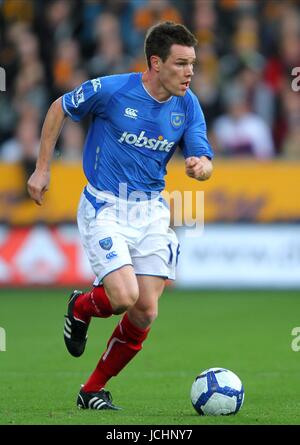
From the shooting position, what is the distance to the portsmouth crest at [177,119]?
286 inches

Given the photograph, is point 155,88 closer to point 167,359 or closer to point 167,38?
point 167,38

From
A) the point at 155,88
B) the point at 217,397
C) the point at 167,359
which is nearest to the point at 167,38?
the point at 155,88

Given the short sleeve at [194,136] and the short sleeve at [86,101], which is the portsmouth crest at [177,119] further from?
the short sleeve at [86,101]

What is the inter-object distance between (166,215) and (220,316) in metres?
4.95

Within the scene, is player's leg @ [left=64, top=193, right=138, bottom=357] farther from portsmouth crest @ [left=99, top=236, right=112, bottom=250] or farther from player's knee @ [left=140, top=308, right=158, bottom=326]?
player's knee @ [left=140, top=308, right=158, bottom=326]

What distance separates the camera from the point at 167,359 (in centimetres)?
938

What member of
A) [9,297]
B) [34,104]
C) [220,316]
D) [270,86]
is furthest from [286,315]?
[34,104]

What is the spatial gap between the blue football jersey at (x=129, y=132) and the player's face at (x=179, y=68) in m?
0.24

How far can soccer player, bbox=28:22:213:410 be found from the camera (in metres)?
7.07

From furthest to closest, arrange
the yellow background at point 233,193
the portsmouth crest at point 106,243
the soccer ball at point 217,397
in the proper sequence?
the yellow background at point 233,193 → the portsmouth crest at point 106,243 → the soccer ball at point 217,397

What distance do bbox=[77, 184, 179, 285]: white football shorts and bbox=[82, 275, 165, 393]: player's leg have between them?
0.33ft

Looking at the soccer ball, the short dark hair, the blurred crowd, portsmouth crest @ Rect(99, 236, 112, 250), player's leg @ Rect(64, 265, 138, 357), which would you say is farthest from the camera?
the blurred crowd

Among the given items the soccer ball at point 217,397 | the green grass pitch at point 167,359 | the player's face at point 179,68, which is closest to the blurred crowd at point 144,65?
the green grass pitch at point 167,359

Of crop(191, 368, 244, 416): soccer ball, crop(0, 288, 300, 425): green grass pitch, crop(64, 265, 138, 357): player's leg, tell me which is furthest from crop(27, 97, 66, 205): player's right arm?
crop(191, 368, 244, 416): soccer ball
